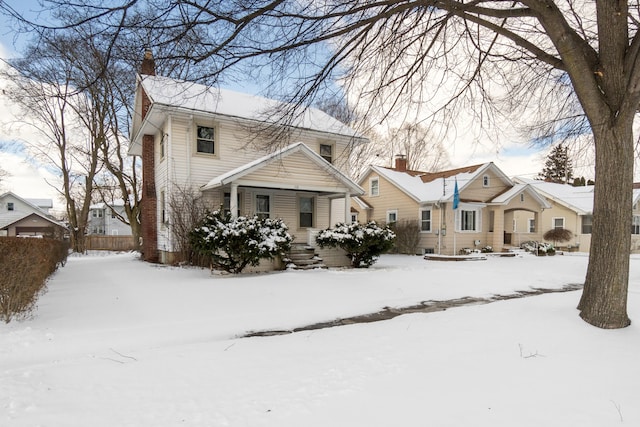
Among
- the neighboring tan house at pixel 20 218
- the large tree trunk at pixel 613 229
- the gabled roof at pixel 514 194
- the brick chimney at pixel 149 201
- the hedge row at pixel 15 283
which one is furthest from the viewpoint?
the neighboring tan house at pixel 20 218

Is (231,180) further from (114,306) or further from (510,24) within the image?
(510,24)

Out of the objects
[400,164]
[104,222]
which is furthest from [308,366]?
[104,222]

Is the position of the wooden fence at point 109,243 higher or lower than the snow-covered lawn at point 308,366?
lower

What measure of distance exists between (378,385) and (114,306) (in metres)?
5.28

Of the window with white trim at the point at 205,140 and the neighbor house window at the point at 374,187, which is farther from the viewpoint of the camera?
the neighbor house window at the point at 374,187

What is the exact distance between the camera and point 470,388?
10.4 ft

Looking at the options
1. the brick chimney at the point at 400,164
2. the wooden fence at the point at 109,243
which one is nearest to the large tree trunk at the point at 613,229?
the brick chimney at the point at 400,164

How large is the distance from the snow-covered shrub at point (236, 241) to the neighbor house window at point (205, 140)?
13.4ft

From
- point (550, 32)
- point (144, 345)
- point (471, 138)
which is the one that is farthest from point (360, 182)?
point (144, 345)

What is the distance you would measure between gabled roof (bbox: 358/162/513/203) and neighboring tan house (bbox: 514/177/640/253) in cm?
511

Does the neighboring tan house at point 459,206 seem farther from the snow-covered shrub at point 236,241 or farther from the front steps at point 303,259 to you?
the snow-covered shrub at point 236,241

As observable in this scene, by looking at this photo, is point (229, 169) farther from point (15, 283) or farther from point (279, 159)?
point (15, 283)

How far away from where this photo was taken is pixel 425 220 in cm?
2102

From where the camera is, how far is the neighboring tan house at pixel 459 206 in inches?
787
